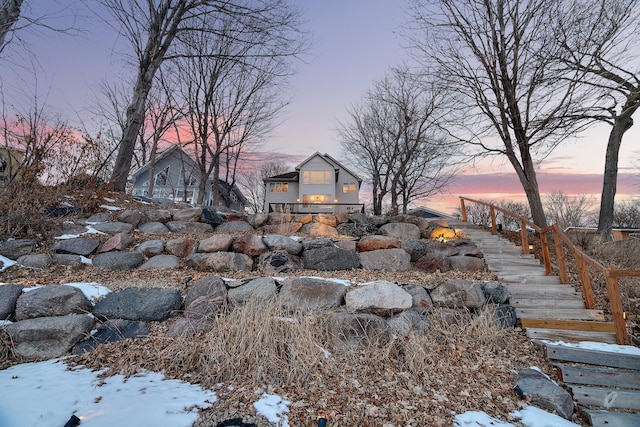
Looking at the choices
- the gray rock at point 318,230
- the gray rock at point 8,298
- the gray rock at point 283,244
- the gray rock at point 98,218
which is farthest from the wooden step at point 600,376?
the gray rock at point 98,218

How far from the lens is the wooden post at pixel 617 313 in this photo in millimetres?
3680

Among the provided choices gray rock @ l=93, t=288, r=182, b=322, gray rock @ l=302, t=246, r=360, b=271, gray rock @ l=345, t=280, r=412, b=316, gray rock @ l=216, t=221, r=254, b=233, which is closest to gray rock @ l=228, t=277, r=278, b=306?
gray rock @ l=93, t=288, r=182, b=322

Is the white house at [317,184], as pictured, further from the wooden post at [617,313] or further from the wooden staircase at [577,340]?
the wooden post at [617,313]

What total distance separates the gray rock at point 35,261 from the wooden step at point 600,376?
7.16m

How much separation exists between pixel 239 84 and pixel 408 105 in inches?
341

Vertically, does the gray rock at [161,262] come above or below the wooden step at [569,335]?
above

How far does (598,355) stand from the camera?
342 cm

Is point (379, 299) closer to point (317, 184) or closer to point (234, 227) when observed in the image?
point (234, 227)

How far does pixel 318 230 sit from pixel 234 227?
6.49ft

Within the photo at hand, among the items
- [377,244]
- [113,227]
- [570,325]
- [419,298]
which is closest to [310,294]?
[419,298]

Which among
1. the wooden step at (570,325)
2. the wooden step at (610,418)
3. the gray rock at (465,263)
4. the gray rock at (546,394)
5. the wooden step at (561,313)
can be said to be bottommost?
the wooden step at (610,418)

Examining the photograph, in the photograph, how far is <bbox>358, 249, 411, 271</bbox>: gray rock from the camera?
550 cm

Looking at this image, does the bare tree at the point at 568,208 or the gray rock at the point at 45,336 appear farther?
the bare tree at the point at 568,208

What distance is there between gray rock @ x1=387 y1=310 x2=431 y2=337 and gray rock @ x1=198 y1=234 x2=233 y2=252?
326 cm
